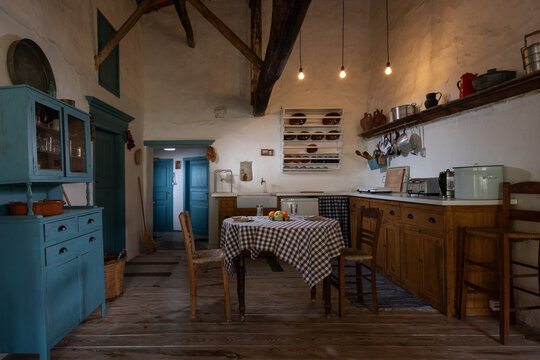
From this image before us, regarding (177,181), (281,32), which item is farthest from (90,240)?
(177,181)

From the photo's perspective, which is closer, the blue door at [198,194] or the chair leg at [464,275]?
the chair leg at [464,275]

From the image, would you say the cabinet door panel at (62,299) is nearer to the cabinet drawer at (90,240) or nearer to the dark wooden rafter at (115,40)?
the cabinet drawer at (90,240)

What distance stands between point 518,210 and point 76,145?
3.94m

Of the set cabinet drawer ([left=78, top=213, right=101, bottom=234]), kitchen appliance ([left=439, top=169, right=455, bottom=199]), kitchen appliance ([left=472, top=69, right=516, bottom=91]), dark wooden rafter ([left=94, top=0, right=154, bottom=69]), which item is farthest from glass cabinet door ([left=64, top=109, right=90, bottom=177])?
kitchen appliance ([left=472, top=69, right=516, bottom=91])

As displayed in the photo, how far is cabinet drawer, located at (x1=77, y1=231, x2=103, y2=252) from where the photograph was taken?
253 centimetres

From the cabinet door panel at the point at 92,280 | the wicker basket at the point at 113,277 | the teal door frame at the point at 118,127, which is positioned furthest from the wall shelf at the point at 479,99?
the teal door frame at the point at 118,127

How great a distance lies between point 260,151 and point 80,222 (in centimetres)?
377

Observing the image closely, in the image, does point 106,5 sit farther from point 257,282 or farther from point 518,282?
point 518,282

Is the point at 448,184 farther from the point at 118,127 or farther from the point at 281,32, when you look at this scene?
the point at 118,127

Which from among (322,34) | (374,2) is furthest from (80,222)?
(374,2)

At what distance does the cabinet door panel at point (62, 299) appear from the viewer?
2.08 meters

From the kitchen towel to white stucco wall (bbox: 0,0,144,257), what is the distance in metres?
3.30

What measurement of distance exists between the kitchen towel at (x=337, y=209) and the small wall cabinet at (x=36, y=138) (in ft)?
12.0

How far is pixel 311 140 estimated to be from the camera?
19.1 ft
